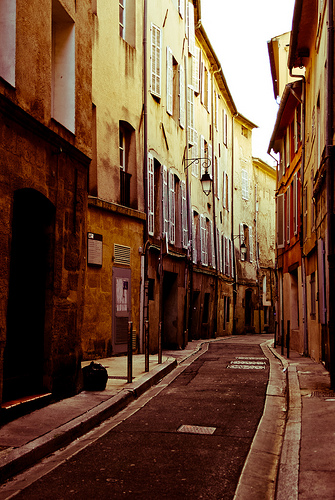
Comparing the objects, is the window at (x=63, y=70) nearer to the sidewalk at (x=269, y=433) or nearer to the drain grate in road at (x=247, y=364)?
the sidewalk at (x=269, y=433)

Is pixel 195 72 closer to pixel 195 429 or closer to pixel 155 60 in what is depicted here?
pixel 155 60

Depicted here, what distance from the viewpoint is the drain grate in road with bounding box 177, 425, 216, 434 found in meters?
6.09

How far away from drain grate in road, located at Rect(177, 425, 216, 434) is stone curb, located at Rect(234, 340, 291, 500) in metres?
0.48

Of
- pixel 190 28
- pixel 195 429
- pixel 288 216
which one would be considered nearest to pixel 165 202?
pixel 288 216

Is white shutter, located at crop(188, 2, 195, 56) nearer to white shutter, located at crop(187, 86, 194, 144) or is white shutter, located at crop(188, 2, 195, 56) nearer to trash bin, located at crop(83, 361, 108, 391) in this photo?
white shutter, located at crop(187, 86, 194, 144)

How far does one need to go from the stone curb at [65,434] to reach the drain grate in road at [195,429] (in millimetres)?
1027

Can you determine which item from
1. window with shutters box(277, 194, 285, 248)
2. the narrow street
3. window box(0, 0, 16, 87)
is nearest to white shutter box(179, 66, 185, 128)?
window with shutters box(277, 194, 285, 248)

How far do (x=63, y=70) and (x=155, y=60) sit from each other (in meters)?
8.79

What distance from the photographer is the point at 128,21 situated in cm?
1527

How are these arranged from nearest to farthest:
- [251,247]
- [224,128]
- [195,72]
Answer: [195,72] → [224,128] → [251,247]

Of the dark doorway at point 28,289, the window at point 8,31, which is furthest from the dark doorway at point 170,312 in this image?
the window at point 8,31

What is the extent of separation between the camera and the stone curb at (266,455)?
4.32 meters

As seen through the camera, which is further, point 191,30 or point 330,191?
point 191,30

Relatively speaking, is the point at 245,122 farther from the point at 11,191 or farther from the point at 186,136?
the point at 11,191
